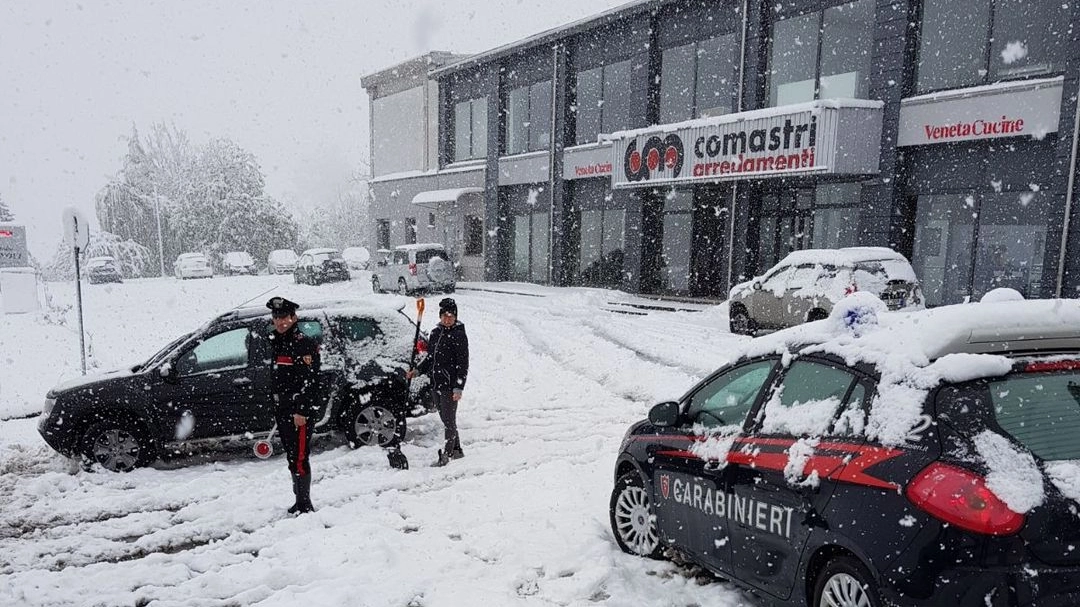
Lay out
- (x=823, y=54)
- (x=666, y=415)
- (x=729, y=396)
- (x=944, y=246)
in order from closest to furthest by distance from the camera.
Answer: (x=729, y=396) → (x=666, y=415) → (x=944, y=246) → (x=823, y=54)

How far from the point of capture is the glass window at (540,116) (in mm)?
29641

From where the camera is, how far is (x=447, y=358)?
281 inches

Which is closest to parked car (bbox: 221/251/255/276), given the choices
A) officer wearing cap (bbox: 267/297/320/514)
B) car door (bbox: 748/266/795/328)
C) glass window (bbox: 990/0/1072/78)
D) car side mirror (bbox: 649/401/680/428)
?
car door (bbox: 748/266/795/328)

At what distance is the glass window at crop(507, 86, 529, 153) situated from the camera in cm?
3097

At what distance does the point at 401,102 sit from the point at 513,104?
10.9 meters

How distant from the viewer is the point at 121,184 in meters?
60.7

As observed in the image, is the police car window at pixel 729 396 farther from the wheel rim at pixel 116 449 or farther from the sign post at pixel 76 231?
the sign post at pixel 76 231

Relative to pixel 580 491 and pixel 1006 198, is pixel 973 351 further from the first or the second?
pixel 1006 198

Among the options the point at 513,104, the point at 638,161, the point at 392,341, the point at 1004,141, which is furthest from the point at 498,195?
the point at 392,341

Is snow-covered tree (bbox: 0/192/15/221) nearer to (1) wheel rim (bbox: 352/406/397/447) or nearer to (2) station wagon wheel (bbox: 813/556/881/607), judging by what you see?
(1) wheel rim (bbox: 352/406/397/447)

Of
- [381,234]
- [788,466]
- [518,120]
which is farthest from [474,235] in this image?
[788,466]

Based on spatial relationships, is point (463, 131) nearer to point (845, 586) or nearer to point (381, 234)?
point (381, 234)

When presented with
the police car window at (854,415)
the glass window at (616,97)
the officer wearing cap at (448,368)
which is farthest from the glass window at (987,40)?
the police car window at (854,415)

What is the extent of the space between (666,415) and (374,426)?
4355 millimetres
